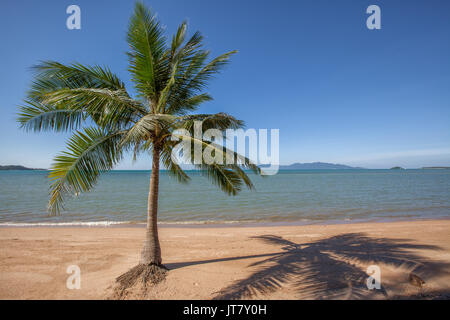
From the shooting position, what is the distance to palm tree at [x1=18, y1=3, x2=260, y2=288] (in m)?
3.86

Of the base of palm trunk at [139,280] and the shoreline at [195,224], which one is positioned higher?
the base of palm trunk at [139,280]

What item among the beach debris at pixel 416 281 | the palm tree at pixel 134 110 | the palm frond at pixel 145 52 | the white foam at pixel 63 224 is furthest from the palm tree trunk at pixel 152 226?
the white foam at pixel 63 224

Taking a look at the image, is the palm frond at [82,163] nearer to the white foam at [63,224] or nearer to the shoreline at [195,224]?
the shoreline at [195,224]

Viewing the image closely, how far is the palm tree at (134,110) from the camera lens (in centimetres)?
386

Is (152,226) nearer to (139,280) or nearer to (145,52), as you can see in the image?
(139,280)

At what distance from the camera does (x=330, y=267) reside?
5477mm

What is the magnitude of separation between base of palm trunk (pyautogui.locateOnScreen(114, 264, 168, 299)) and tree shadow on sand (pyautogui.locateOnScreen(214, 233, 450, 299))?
64.5 inches

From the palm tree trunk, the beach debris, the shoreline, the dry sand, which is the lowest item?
the shoreline

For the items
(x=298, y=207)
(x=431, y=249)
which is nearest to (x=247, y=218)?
(x=298, y=207)

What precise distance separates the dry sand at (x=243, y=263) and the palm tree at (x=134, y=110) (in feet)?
4.55

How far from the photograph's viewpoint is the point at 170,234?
32.3 ft

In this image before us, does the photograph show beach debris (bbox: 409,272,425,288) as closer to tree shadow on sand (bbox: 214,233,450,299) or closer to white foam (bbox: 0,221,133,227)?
tree shadow on sand (bbox: 214,233,450,299)

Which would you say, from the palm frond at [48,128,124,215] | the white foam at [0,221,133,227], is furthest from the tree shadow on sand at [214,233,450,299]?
the white foam at [0,221,133,227]
